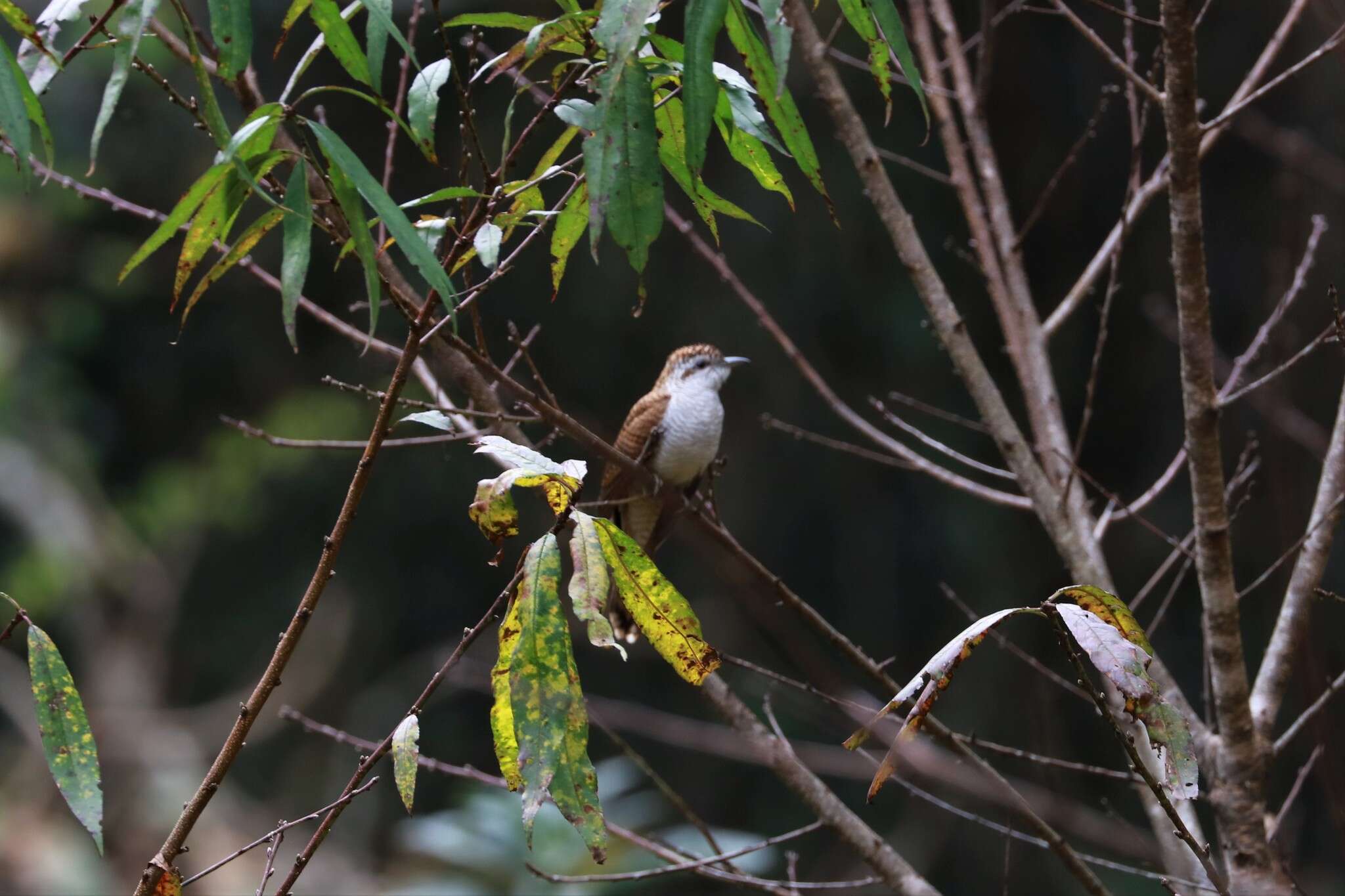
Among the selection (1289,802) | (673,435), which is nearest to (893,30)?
(1289,802)

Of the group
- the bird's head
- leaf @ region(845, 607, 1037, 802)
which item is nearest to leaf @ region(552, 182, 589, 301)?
leaf @ region(845, 607, 1037, 802)

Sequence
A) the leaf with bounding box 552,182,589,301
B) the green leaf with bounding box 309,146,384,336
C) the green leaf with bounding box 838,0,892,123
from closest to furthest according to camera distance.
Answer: the green leaf with bounding box 309,146,384,336
the green leaf with bounding box 838,0,892,123
the leaf with bounding box 552,182,589,301

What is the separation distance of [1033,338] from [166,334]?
689 centimetres

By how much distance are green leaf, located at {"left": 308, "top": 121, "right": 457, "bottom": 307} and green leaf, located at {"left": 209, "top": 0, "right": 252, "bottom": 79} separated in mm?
98

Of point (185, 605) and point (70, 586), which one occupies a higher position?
point (70, 586)

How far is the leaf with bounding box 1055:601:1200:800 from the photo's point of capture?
3.37 feet

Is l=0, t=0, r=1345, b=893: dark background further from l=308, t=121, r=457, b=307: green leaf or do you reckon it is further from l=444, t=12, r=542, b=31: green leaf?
l=308, t=121, r=457, b=307: green leaf

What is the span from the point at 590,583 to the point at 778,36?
0.50 m

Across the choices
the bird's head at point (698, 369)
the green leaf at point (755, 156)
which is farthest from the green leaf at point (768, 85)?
the bird's head at point (698, 369)

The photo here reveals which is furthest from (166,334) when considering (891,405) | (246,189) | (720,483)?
(246,189)

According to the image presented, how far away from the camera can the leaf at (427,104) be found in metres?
1.18

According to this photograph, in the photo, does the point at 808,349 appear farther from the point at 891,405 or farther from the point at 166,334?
the point at 166,334

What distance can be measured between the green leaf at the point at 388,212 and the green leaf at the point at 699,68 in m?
0.25

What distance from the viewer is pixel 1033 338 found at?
2.48m
